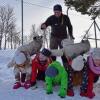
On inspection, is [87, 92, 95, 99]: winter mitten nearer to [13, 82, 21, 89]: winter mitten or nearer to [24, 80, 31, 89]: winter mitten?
[24, 80, 31, 89]: winter mitten

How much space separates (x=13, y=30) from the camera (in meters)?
32.4

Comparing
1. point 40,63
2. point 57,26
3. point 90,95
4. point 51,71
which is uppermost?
point 57,26

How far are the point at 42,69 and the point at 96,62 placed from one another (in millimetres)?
1139

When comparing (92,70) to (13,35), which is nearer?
(92,70)

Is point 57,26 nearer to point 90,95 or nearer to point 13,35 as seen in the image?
point 90,95

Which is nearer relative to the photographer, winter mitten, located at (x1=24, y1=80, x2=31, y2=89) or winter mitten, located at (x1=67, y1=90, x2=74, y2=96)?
winter mitten, located at (x1=67, y1=90, x2=74, y2=96)

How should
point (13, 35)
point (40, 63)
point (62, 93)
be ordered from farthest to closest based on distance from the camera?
point (13, 35) < point (40, 63) < point (62, 93)

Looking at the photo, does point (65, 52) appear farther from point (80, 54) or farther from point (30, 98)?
point (30, 98)

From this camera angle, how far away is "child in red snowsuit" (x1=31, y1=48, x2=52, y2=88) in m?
6.61

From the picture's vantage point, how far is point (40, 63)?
265 inches

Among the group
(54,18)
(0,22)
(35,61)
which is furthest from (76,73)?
(0,22)

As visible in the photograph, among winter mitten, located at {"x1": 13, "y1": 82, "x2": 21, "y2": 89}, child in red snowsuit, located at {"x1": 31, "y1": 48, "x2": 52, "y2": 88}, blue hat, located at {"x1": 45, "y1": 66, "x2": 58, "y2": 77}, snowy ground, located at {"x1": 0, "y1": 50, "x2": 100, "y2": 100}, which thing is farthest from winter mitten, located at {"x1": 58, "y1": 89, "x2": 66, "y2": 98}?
winter mitten, located at {"x1": 13, "y1": 82, "x2": 21, "y2": 89}

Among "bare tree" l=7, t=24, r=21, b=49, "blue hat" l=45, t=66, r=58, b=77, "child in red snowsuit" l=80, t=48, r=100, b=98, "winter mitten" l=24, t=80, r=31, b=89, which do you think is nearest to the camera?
"blue hat" l=45, t=66, r=58, b=77

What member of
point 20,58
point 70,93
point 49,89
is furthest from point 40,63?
point 70,93
